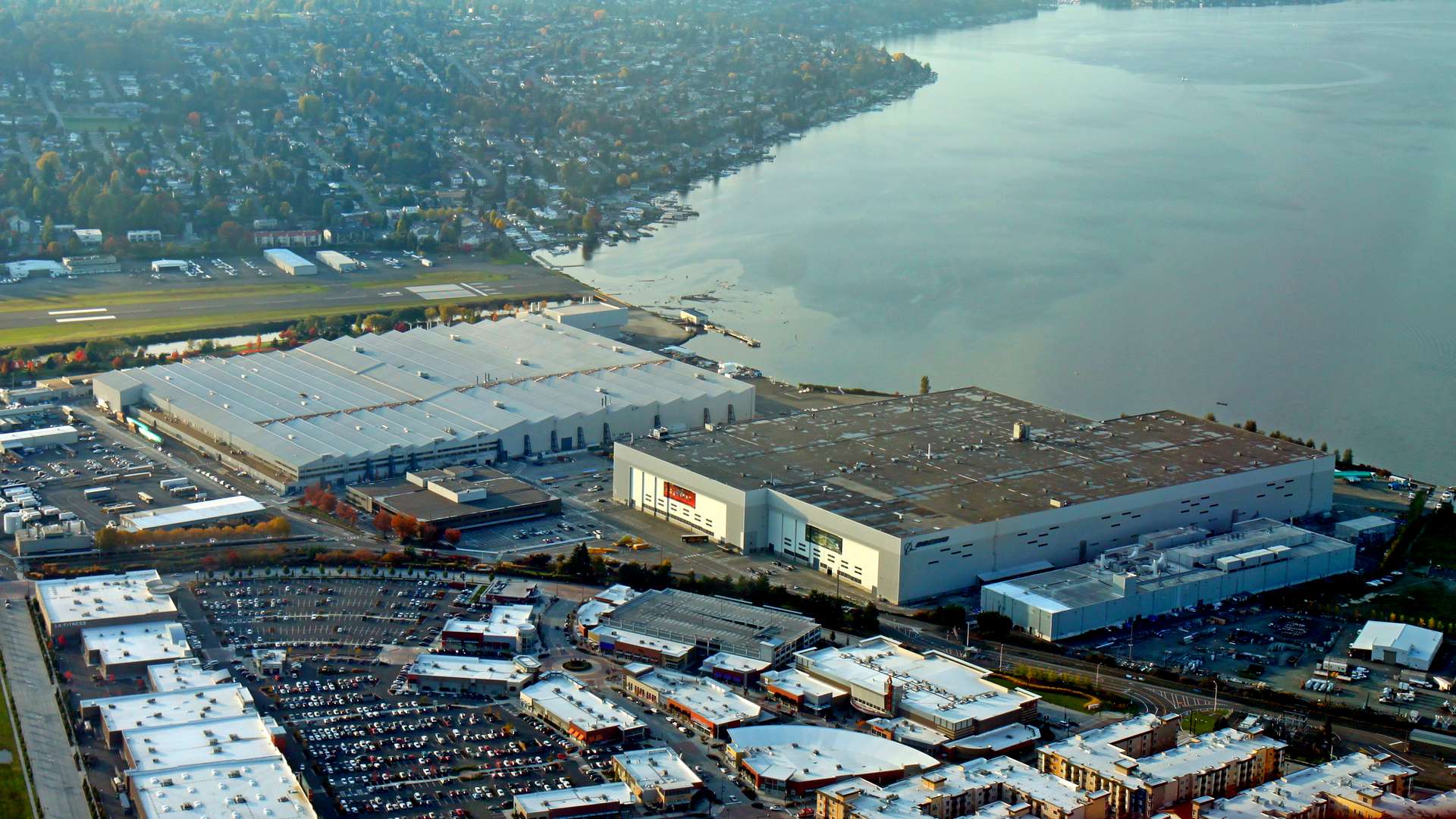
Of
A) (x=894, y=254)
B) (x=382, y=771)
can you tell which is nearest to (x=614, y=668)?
(x=382, y=771)

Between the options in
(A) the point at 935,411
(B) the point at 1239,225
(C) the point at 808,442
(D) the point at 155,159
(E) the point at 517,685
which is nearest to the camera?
(E) the point at 517,685

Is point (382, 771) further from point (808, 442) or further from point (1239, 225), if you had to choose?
point (1239, 225)

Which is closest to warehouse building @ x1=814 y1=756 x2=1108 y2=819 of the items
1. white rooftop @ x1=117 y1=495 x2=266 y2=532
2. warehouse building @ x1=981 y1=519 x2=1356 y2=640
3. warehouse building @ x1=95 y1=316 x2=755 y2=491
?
warehouse building @ x1=981 y1=519 x2=1356 y2=640

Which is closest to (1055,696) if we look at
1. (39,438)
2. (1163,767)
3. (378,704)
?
(1163,767)

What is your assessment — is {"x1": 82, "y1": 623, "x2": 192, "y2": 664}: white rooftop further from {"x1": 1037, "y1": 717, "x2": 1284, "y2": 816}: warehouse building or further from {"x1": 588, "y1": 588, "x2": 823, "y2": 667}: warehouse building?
{"x1": 1037, "y1": 717, "x2": 1284, "y2": 816}: warehouse building

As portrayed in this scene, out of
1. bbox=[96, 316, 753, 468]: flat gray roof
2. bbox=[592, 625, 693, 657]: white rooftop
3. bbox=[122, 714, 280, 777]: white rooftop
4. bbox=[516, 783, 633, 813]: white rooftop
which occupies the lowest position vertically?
bbox=[592, 625, 693, 657]: white rooftop

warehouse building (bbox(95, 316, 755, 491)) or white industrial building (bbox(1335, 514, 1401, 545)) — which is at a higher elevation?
warehouse building (bbox(95, 316, 755, 491))

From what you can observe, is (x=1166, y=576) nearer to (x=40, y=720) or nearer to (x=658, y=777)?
(x=658, y=777)
